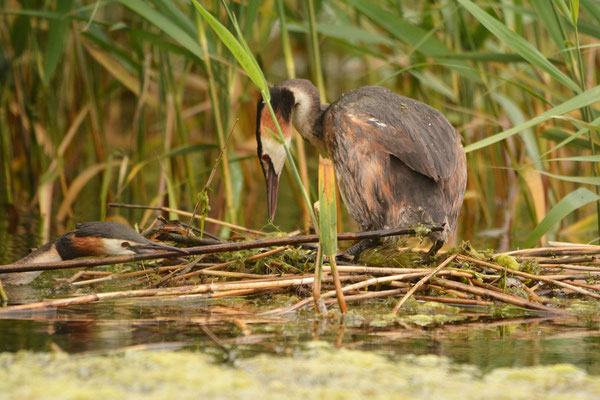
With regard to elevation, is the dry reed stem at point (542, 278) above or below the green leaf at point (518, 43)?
below

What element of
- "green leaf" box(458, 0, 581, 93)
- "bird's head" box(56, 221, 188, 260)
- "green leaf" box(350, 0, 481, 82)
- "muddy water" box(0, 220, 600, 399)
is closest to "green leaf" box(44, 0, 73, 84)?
"green leaf" box(350, 0, 481, 82)

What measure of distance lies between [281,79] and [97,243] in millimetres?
3133

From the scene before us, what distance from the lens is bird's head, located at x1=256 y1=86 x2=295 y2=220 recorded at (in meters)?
4.47

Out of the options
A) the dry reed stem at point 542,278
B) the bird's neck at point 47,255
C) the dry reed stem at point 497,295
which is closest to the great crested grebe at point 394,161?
the dry reed stem at point 542,278

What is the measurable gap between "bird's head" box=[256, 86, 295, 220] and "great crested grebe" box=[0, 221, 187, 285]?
1291mm

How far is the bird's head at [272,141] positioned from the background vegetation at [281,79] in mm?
217

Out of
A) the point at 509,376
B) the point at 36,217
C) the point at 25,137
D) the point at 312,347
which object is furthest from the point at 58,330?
the point at 25,137

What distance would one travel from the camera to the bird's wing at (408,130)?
144 inches

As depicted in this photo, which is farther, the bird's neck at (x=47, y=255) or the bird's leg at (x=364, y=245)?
the bird's leg at (x=364, y=245)

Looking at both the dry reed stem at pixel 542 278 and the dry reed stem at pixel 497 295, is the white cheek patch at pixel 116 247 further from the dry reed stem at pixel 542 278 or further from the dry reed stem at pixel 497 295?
the dry reed stem at pixel 542 278

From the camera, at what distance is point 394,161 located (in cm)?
381

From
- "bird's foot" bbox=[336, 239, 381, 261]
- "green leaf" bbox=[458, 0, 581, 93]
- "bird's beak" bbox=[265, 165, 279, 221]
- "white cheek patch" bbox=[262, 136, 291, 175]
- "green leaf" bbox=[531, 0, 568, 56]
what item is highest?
"green leaf" bbox=[531, 0, 568, 56]

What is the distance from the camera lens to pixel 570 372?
2.21 meters

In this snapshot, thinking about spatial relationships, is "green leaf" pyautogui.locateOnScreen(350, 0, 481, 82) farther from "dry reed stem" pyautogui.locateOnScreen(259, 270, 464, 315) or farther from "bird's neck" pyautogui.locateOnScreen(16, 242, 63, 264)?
"bird's neck" pyautogui.locateOnScreen(16, 242, 63, 264)
